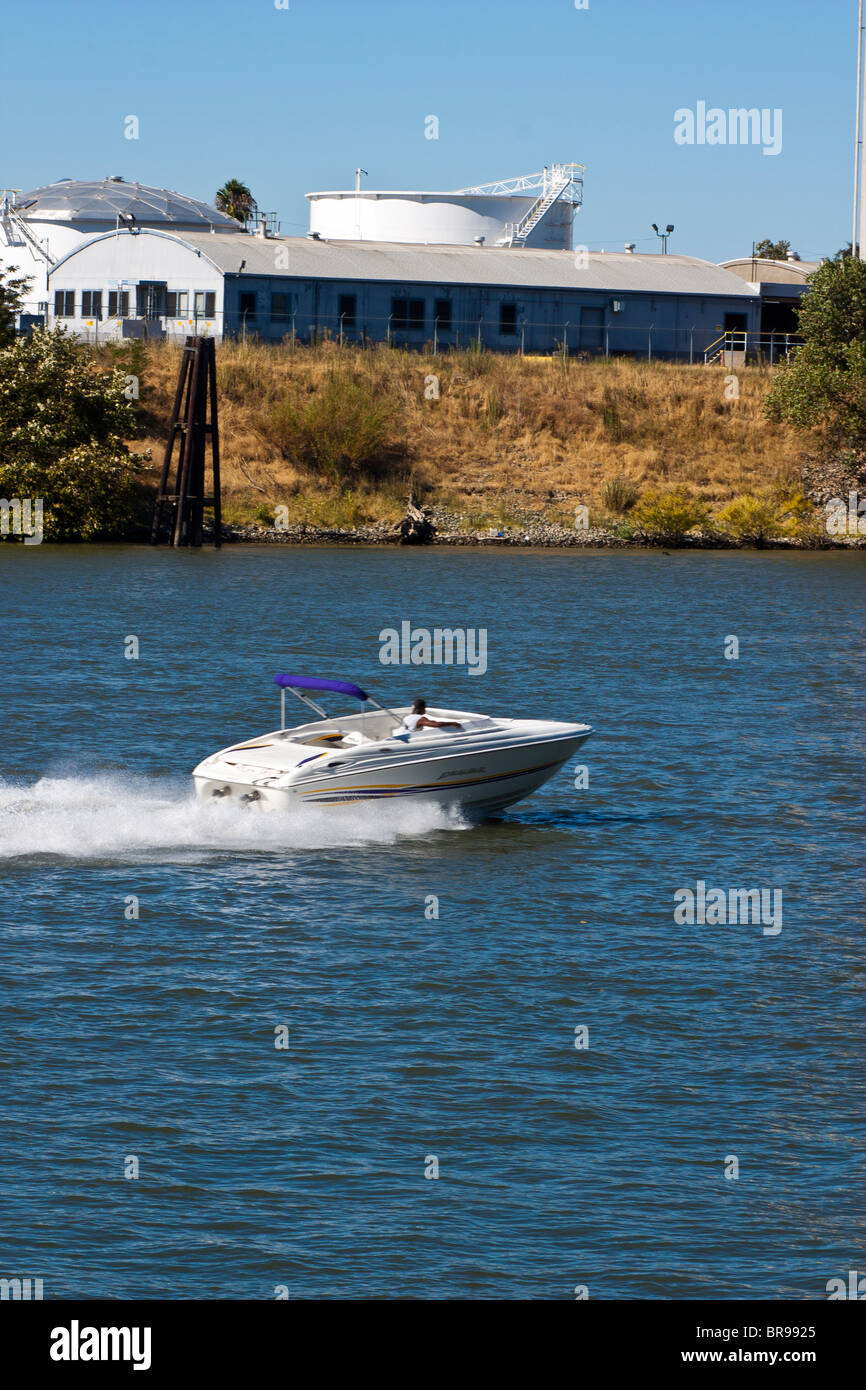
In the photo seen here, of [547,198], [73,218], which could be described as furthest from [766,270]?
[73,218]

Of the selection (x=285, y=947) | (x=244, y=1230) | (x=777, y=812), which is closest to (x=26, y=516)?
(x=777, y=812)

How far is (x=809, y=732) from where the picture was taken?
116ft

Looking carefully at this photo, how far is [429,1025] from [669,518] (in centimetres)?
6442

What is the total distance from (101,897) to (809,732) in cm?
1776

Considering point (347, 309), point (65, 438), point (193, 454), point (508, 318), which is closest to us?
point (65, 438)

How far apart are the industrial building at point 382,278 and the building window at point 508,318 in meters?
0.07

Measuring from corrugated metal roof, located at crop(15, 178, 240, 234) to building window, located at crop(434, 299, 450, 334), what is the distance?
17323mm

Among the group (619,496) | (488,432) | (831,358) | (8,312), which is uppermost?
(8,312)

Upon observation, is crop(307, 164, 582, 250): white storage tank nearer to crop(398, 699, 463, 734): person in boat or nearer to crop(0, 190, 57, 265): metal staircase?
crop(0, 190, 57, 265): metal staircase

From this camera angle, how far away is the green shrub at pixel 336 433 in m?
81.9

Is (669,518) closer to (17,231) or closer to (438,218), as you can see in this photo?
(438,218)

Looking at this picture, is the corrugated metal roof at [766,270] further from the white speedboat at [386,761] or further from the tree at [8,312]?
the white speedboat at [386,761]

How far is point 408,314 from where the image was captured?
300 ft

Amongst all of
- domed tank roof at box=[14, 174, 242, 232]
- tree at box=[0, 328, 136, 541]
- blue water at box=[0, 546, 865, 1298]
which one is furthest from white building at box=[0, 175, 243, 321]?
blue water at box=[0, 546, 865, 1298]
